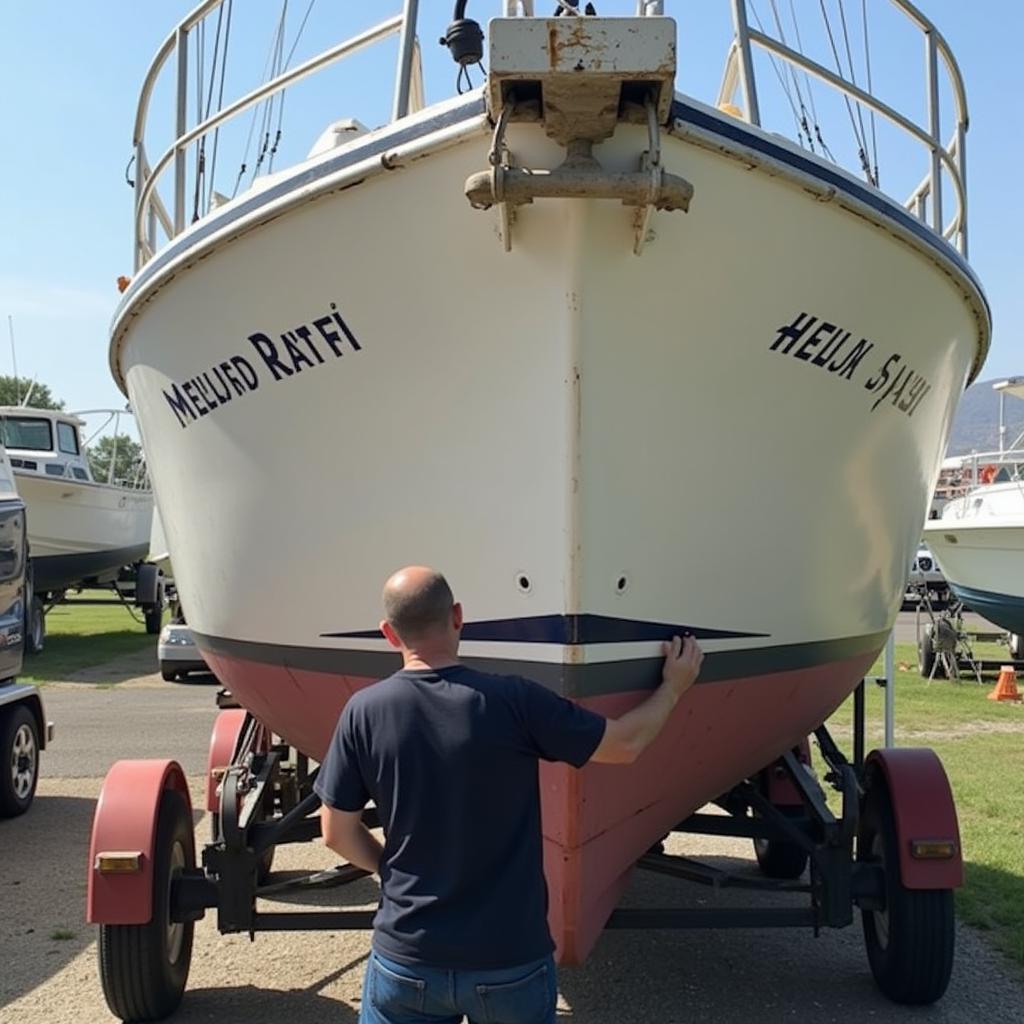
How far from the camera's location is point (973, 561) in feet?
46.1

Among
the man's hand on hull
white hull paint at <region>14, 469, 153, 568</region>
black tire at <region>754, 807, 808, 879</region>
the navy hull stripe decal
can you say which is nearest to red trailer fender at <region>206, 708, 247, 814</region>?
black tire at <region>754, 807, 808, 879</region>

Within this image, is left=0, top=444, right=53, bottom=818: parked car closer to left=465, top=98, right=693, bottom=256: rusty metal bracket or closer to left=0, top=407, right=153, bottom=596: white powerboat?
left=465, top=98, right=693, bottom=256: rusty metal bracket

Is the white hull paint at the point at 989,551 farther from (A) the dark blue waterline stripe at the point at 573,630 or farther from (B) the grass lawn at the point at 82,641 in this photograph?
(B) the grass lawn at the point at 82,641

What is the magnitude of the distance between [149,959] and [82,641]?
55.6 ft

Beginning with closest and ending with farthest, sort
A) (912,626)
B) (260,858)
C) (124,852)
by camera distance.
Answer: (124,852) → (260,858) → (912,626)

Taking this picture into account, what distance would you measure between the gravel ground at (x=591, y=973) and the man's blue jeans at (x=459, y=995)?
5.56 ft

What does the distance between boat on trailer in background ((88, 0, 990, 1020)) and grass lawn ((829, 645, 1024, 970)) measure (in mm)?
1146

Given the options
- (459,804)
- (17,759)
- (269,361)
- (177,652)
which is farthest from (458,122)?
(177,652)

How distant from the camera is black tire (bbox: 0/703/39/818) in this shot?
681cm

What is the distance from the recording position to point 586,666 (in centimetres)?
307

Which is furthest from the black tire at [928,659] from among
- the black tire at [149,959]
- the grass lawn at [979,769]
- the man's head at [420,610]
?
the man's head at [420,610]

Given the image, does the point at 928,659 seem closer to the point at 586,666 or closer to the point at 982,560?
the point at 982,560

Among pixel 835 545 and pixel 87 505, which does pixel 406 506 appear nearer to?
pixel 835 545

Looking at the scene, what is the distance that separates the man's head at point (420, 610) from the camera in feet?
7.90
